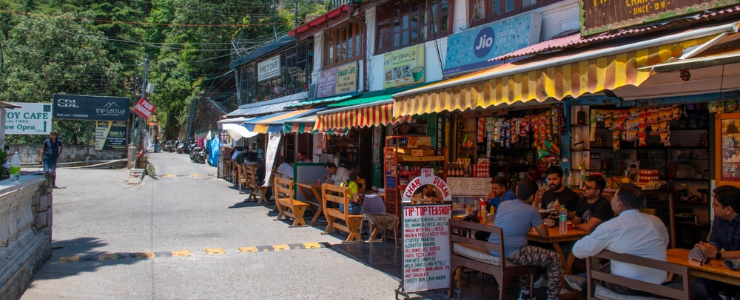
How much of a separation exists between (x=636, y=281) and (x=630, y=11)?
13.1 ft

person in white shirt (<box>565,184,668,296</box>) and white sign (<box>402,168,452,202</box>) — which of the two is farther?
white sign (<box>402,168,452,202</box>)

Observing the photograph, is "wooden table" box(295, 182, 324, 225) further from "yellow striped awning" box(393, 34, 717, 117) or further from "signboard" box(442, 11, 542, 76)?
"yellow striped awning" box(393, 34, 717, 117)

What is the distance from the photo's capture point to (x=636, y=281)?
154 inches

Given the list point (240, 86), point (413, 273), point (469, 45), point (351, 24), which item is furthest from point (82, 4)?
point (413, 273)

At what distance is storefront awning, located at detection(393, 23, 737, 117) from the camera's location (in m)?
3.63

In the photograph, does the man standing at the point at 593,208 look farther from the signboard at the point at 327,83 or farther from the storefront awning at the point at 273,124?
the signboard at the point at 327,83

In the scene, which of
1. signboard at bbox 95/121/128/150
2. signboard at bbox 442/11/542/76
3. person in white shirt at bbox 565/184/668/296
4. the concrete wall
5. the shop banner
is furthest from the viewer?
A: the concrete wall

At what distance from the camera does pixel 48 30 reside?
2997 centimetres

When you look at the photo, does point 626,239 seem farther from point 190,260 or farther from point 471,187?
point 190,260

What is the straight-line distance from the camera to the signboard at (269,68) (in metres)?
21.3

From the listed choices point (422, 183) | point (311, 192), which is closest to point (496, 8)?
point (422, 183)

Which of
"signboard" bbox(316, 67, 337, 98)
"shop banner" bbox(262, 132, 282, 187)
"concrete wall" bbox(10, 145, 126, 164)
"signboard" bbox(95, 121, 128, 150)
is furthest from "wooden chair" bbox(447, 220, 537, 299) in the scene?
"concrete wall" bbox(10, 145, 126, 164)

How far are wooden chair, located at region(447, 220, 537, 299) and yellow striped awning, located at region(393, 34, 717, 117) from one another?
1269 mm

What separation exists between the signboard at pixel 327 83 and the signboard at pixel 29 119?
1766cm
